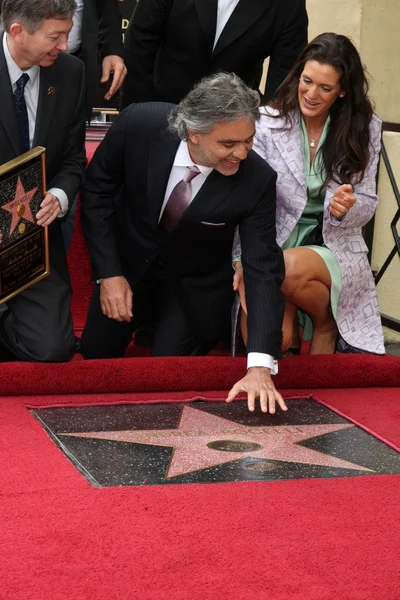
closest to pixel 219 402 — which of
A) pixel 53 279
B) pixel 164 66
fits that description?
pixel 53 279

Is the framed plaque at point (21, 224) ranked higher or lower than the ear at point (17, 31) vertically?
lower

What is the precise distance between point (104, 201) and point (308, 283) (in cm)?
84

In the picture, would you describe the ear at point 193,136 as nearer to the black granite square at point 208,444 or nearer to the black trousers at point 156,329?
the black trousers at point 156,329

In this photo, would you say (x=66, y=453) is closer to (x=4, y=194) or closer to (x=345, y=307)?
(x=4, y=194)

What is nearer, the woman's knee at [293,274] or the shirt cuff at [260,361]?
the shirt cuff at [260,361]

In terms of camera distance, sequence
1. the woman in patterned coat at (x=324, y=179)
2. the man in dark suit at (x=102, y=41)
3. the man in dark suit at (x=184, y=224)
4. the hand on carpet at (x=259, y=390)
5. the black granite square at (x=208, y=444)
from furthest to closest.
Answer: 1. the man in dark suit at (x=102, y=41)
2. the woman in patterned coat at (x=324, y=179)
3. the man in dark suit at (x=184, y=224)
4. the hand on carpet at (x=259, y=390)
5. the black granite square at (x=208, y=444)

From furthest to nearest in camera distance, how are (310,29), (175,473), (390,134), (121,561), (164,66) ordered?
(310,29)
(390,134)
(164,66)
(175,473)
(121,561)

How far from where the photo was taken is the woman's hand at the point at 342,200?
12.7 ft

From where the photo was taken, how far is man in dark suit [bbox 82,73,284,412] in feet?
11.7

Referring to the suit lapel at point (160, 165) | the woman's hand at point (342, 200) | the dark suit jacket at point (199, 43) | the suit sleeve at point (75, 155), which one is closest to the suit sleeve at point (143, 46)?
the dark suit jacket at point (199, 43)

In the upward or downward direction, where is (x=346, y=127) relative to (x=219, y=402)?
upward

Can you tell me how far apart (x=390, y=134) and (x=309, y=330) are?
128 cm

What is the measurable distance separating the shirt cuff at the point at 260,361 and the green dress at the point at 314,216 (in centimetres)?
74

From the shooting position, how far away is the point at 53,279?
4.10 metres
